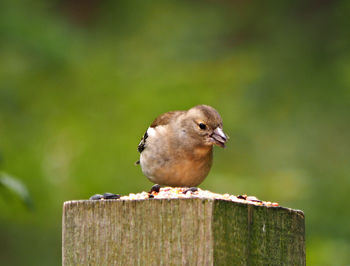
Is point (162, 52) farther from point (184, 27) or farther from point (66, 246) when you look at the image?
point (66, 246)

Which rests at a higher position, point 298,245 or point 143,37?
point 143,37

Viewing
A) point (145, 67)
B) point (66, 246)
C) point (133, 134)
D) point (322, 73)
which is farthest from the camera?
point (322, 73)

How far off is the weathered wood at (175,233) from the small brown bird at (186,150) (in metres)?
1.58

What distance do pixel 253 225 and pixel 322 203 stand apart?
4479 mm

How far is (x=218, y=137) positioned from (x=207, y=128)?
0.10 m

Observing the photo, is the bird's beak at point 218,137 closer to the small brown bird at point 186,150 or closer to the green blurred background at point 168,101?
the small brown bird at point 186,150

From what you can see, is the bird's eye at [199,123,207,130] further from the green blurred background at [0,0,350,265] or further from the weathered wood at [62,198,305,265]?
the weathered wood at [62,198,305,265]

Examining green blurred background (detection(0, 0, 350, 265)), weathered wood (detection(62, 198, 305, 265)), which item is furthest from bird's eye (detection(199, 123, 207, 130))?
weathered wood (detection(62, 198, 305, 265))

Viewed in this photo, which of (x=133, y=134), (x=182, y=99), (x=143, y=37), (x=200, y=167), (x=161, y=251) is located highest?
(x=143, y=37)

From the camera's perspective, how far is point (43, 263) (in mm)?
6648

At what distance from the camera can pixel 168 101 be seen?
26.7ft

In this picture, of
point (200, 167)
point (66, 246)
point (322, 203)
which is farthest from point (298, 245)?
point (322, 203)

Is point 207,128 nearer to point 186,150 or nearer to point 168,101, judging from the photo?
point 186,150

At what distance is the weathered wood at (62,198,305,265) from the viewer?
2416 millimetres
